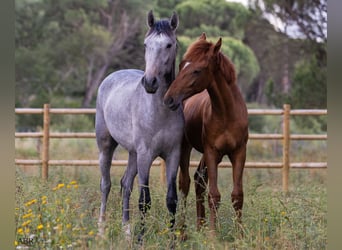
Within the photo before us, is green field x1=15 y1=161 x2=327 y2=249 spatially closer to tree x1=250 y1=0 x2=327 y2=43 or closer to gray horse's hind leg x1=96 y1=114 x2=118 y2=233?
gray horse's hind leg x1=96 y1=114 x2=118 y2=233

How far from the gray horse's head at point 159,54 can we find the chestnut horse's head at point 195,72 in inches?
4.4

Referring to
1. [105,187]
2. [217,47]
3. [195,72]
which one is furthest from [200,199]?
[105,187]

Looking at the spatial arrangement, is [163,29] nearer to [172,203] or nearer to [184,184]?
[172,203]

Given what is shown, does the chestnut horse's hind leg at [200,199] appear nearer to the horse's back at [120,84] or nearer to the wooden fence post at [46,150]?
the horse's back at [120,84]

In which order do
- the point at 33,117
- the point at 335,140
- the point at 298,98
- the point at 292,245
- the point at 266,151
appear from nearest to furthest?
the point at 335,140 < the point at 292,245 < the point at 298,98 < the point at 266,151 < the point at 33,117

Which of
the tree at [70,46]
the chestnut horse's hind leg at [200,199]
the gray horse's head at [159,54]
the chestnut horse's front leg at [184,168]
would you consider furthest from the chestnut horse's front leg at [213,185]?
the tree at [70,46]

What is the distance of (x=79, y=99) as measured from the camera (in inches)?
1085

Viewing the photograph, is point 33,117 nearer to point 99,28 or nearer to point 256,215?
point 99,28

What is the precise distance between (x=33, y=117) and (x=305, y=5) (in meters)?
9.13

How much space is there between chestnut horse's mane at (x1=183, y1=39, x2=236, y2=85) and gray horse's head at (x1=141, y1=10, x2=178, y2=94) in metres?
0.13

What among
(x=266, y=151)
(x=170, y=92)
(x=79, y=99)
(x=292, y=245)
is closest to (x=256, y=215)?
(x=292, y=245)

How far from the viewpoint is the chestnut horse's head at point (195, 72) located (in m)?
4.39

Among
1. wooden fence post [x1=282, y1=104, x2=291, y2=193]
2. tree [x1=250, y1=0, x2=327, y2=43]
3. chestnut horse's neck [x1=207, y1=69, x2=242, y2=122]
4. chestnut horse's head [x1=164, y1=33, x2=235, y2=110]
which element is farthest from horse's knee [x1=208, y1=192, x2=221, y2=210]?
tree [x1=250, y1=0, x2=327, y2=43]

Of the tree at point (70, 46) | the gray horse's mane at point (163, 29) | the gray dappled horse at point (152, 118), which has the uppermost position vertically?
the tree at point (70, 46)
